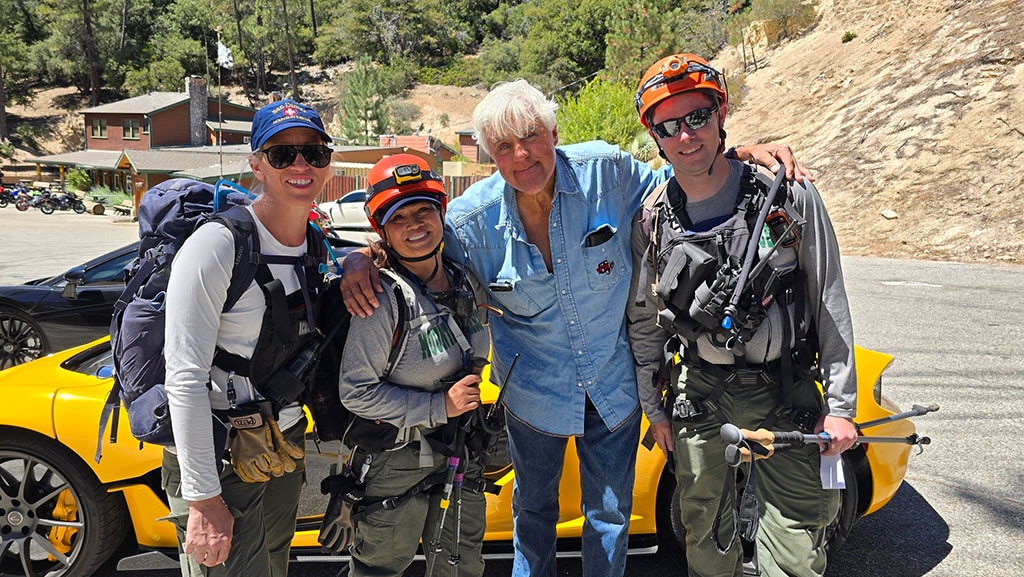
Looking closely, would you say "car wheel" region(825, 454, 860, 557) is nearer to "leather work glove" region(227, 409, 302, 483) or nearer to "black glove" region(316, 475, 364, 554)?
"black glove" region(316, 475, 364, 554)

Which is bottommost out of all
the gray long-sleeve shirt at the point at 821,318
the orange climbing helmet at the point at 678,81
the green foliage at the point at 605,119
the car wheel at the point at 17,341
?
the car wheel at the point at 17,341

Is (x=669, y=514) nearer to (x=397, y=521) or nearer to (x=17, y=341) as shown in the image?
(x=397, y=521)

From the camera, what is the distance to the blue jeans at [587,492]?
2.63 meters

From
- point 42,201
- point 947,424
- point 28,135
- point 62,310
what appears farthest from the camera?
point 28,135

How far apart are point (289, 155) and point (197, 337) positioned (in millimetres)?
621

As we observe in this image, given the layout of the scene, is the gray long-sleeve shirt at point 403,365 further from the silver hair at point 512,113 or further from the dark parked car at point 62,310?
the dark parked car at point 62,310

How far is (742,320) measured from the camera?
2.22 meters

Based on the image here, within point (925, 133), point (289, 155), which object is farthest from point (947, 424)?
point (925, 133)

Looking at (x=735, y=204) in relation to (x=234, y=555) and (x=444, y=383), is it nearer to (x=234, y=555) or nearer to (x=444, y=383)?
(x=444, y=383)

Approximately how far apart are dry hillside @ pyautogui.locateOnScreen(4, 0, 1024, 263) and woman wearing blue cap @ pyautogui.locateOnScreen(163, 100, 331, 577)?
15.0 metres

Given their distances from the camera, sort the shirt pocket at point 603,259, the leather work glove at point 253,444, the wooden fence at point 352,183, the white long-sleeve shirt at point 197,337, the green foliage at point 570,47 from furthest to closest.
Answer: the green foliage at point 570,47, the wooden fence at point 352,183, the shirt pocket at point 603,259, the leather work glove at point 253,444, the white long-sleeve shirt at point 197,337

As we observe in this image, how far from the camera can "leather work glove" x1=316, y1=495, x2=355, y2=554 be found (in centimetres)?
228

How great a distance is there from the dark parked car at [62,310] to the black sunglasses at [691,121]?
18.6ft

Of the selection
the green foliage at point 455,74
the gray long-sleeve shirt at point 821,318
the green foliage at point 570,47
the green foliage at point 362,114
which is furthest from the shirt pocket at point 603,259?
the green foliage at point 455,74
